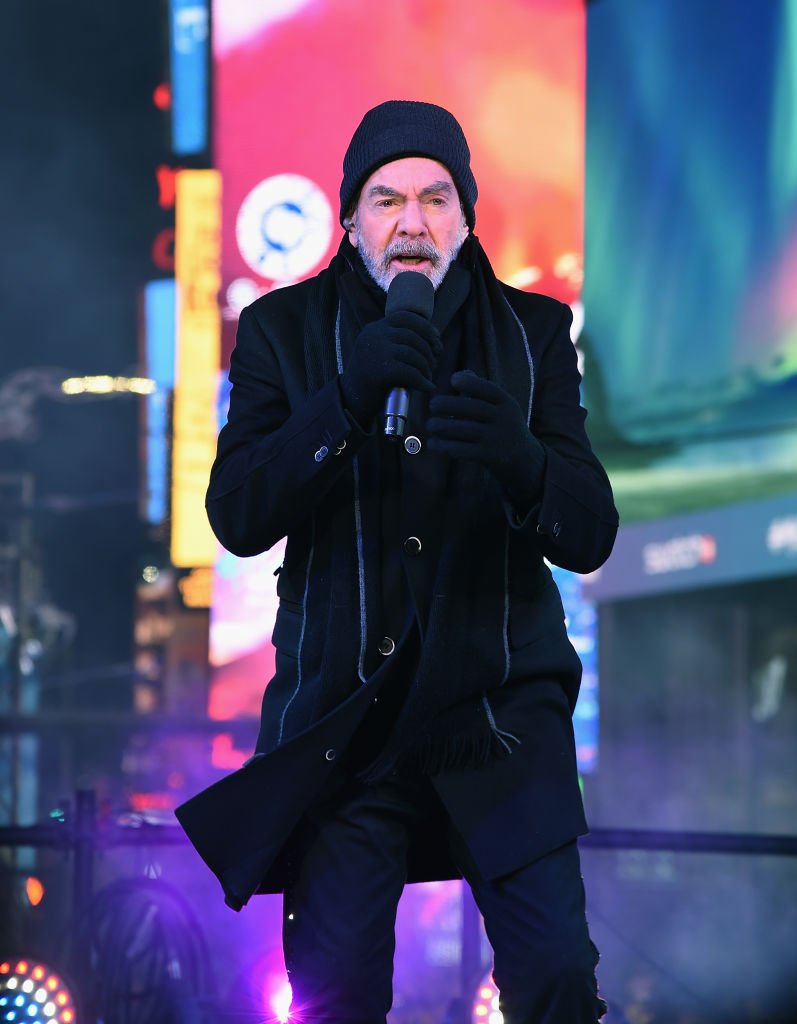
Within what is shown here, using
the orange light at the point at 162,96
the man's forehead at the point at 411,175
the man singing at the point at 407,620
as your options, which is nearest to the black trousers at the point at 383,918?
the man singing at the point at 407,620

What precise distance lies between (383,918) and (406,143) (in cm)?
93

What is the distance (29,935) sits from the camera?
3.33 metres

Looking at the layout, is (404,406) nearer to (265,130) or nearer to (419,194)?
(419,194)

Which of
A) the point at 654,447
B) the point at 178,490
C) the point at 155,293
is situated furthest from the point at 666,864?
the point at 155,293

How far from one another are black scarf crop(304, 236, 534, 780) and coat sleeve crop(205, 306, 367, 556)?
0.05 m

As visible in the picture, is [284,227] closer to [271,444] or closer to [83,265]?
[83,265]

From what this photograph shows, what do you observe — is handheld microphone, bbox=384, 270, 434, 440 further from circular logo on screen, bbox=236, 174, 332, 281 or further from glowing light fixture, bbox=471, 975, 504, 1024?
circular logo on screen, bbox=236, 174, 332, 281

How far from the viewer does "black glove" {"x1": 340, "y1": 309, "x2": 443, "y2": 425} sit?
1508 mm

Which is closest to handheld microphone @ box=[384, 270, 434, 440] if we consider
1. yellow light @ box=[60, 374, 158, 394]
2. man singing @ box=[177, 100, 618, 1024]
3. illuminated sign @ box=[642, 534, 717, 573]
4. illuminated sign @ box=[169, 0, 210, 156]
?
man singing @ box=[177, 100, 618, 1024]

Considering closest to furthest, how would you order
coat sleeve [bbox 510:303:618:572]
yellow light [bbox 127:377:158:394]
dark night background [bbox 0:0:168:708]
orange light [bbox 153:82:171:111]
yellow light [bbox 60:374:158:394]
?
coat sleeve [bbox 510:303:618:572] → dark night background [bbox 0:0:168:708] → orange light [bbox 153:82:171:111] → yellow light [bbox 60:374:158:394] → yellow light [bbox 127:377:158:394]

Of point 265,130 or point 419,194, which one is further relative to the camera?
point 265,130

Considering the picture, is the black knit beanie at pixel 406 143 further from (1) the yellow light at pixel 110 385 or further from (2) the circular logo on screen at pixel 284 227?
(1) the yellow light at pixel 110 385

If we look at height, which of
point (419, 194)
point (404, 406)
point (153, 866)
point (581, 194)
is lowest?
point (153, 866)

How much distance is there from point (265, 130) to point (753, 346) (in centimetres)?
306
